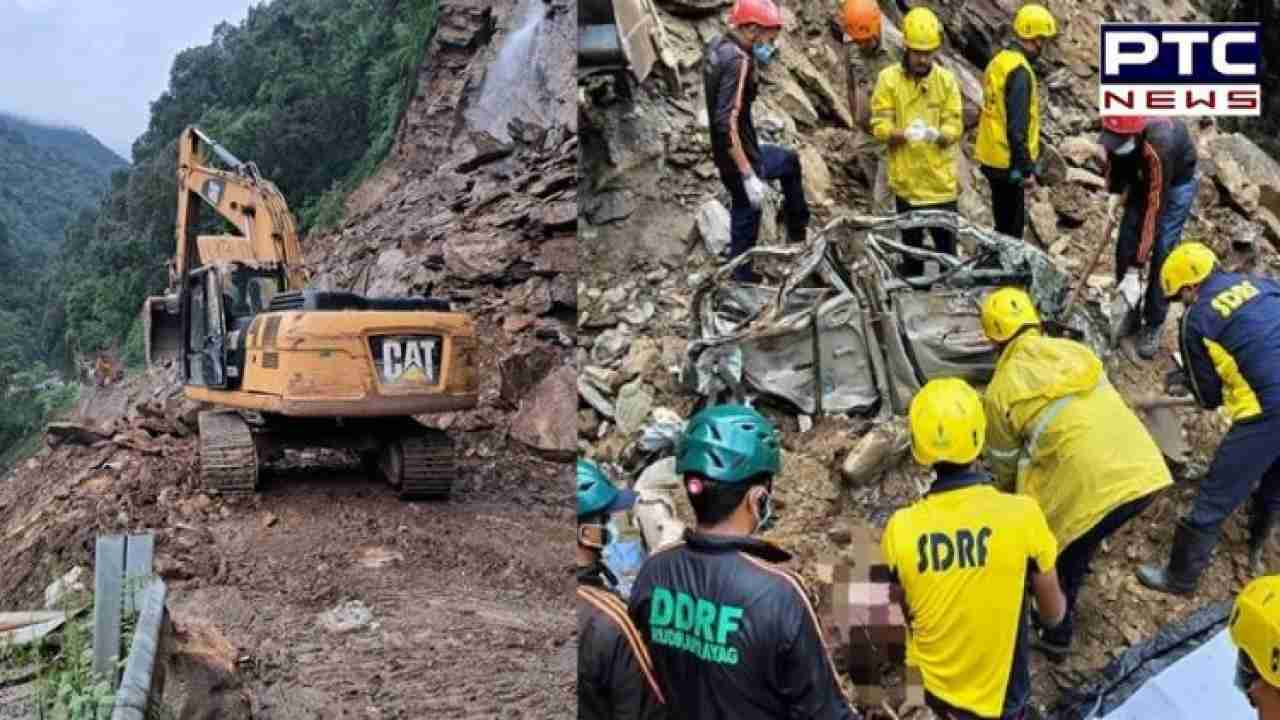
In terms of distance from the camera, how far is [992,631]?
184 centimetres

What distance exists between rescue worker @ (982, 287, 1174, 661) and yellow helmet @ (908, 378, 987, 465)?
9.5 inches

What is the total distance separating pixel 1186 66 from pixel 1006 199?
1.57ft

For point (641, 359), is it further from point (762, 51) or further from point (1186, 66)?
point (1186, 66)

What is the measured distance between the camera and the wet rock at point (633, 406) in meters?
1.95

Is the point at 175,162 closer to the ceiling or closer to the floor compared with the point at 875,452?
closer to the ceiling

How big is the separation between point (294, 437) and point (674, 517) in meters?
3.35

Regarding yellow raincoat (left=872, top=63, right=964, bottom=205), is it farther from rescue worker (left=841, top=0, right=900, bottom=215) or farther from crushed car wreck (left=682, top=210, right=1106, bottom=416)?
crushed car wreck (left=682, top=210, right=1106, bottom=416)

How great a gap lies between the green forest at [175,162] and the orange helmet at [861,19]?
142 cm

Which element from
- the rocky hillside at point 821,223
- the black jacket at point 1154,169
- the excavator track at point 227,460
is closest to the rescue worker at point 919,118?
the rocky hillside at point 821,223

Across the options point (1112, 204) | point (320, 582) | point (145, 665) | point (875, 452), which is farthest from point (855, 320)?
point (320, 582)

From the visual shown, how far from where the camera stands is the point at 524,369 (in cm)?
513

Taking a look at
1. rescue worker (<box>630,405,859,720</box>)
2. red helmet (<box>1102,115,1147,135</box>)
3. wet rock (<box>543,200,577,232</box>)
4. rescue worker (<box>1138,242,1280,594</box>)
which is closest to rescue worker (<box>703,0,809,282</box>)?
red helmet (<box>1102,115,1147,135</box>)

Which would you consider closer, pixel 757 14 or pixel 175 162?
pixel 757 14

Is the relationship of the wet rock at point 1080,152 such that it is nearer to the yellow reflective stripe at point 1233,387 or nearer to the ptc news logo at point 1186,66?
the ptc news logo at point 1186,66
